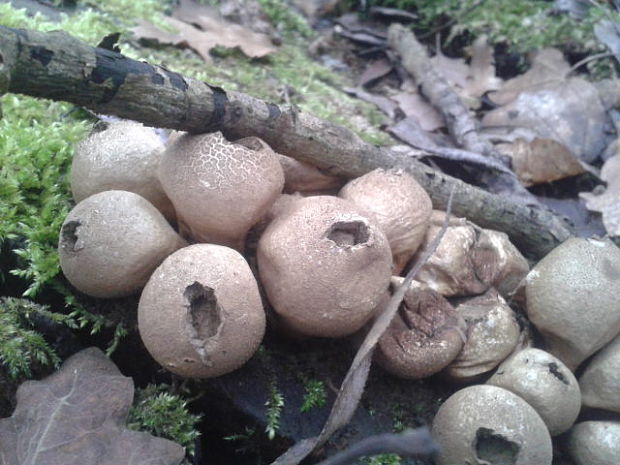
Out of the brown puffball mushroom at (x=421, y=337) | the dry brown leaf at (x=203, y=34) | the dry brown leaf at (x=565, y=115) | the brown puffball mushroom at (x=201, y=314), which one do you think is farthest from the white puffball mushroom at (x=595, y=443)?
the dry brown leaf at (x=203, y=34)

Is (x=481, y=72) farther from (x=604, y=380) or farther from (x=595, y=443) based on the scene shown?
(x=595, y=443)

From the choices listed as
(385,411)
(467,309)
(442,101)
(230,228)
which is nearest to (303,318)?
(230,228)

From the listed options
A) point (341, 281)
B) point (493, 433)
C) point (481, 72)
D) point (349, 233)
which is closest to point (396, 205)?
point (349, 233)

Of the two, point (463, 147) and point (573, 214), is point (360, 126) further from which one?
point (573, 214)

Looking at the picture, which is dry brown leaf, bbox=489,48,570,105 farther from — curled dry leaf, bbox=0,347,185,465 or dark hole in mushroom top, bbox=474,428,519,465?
curled dry leaf, bbox=0,347,185,465

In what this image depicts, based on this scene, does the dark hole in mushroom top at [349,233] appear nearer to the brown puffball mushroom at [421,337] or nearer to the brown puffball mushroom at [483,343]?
the brown puffball mushroom at [421,337]
